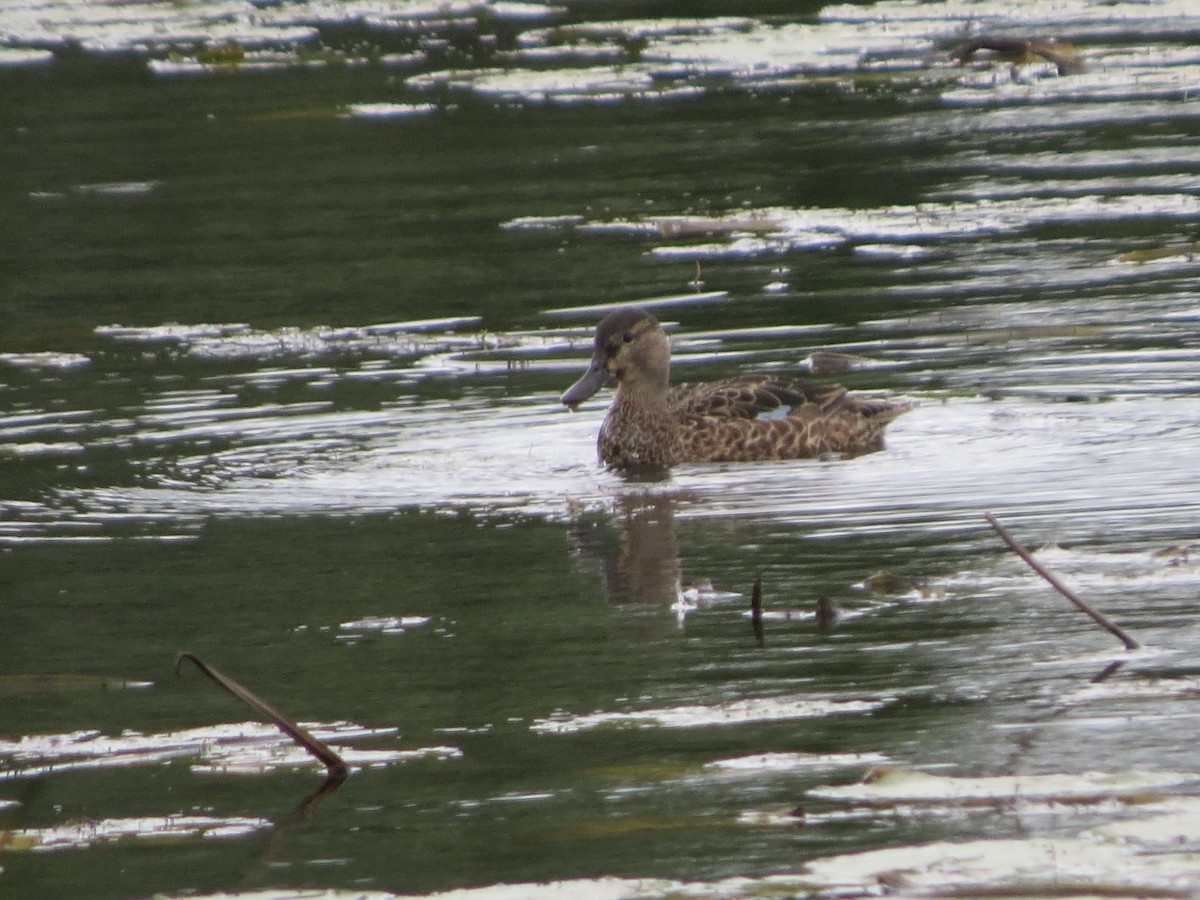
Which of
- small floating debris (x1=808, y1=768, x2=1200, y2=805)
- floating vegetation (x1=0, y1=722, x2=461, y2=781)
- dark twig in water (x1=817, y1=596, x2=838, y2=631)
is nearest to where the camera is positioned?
small floating debris (x1=808, y1=768, x2=1200, y2=805)

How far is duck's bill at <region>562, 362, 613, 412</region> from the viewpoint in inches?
442

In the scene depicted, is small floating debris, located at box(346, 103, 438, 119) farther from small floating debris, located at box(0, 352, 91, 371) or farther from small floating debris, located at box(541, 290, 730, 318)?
small floating debris, located at box(0, 352, 91, 371)

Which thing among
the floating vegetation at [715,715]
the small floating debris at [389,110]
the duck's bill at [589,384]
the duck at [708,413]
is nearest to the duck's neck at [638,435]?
the duck at [708,413]

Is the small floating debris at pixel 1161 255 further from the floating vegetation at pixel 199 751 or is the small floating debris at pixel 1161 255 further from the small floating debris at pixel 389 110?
the small floating debris at pixel 389 110

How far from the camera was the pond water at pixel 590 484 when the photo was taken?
546cm

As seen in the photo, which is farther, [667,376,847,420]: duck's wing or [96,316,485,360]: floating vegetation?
[96,316,485,360]: floating vegetation

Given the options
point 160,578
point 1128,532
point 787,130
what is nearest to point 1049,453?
point 1128,532

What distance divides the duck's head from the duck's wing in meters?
0.38

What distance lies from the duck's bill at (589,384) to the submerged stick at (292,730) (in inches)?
205

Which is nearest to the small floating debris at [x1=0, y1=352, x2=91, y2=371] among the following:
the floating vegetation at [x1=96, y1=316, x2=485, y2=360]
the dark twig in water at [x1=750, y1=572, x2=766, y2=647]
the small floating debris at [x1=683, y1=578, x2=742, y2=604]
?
the floating vegetation at [x1=96, y1=316, x2=485, y2=360]

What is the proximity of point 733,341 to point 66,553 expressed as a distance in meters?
4.91

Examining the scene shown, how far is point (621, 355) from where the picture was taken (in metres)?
11.3

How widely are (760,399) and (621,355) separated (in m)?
0.91

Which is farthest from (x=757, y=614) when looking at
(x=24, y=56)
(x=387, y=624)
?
(x=24, y=56)
